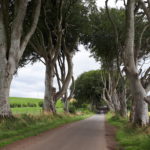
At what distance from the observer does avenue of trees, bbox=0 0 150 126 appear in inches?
646

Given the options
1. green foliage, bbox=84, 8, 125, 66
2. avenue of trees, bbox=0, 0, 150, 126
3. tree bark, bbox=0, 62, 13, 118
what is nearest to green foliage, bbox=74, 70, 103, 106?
avenue of trees, bbox=0, 0, 150, 126

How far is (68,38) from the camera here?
94.4ft

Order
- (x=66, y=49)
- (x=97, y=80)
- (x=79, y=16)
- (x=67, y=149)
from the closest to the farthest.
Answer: (x=67, y=149)
(x=79, y=16)
(x=66, y=49)
(x=97, y=80)

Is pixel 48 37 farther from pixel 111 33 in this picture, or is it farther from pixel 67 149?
pixel 67 149

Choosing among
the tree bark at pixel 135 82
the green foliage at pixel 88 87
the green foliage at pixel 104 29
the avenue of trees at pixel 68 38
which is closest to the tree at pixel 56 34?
the avenue of trees at pixel 68 38

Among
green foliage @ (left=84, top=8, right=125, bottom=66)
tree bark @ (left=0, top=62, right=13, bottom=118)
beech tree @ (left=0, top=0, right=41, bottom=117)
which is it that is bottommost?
tree bark @ (left=0, top=62, right=13, bottom=118)

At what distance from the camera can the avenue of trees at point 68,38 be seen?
16.4m

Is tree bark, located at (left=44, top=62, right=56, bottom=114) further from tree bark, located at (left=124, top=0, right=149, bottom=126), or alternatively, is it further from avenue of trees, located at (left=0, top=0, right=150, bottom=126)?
tree bark, located at (left=124, top=0, right=149, bottom=126)

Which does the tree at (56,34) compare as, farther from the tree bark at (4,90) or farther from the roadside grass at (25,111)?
the tree bark at (4,90)

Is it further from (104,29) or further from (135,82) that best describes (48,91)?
(135,82)

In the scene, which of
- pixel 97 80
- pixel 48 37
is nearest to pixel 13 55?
pixel 48 37

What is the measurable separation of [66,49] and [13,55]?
38.5ft

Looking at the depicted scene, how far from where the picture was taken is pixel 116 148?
10.6 m

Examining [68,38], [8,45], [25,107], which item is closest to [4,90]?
[8,45]
